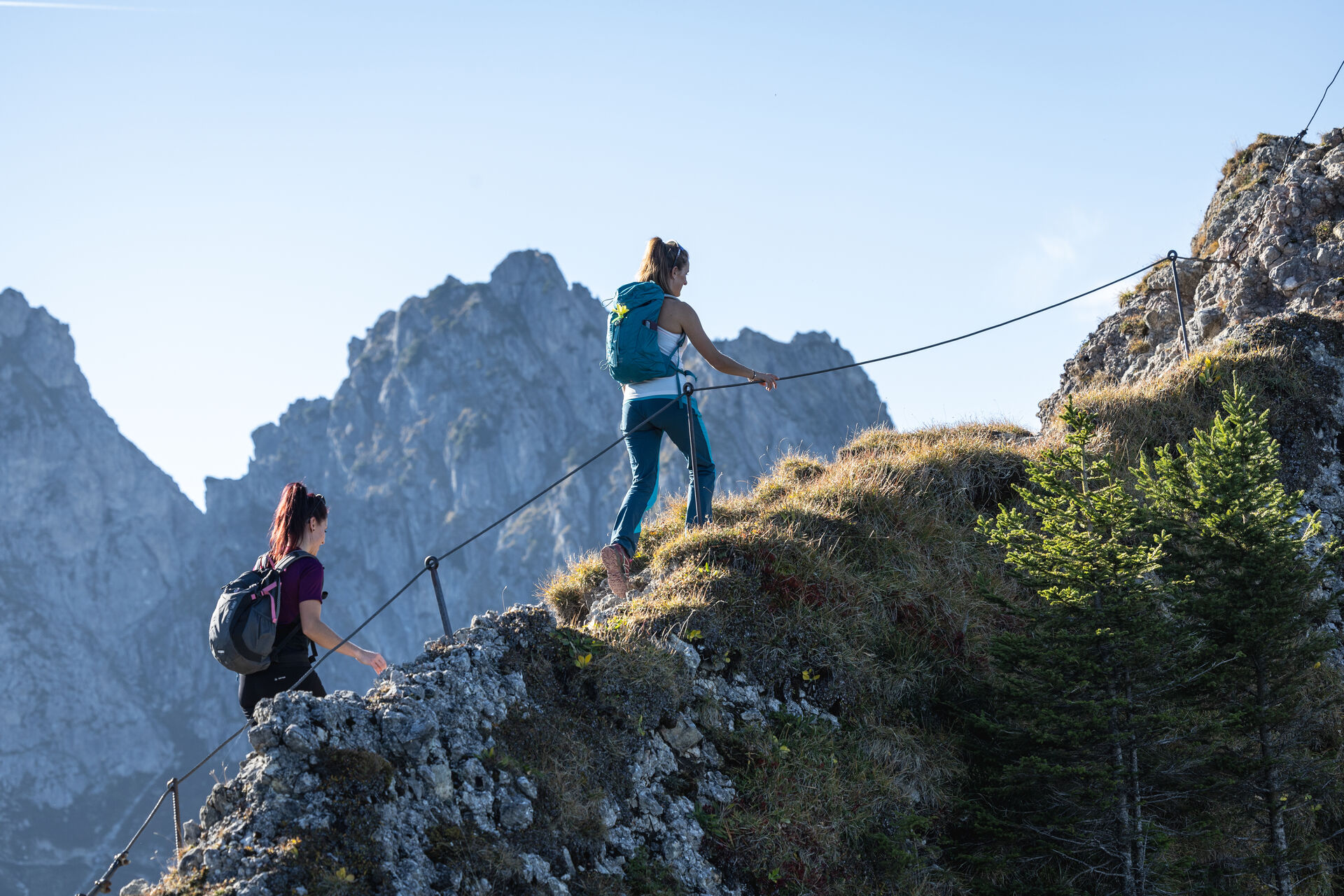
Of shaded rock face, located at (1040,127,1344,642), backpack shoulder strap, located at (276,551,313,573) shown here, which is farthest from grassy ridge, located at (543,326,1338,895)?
backpack shoulder strap, located at (276,551,313,573)

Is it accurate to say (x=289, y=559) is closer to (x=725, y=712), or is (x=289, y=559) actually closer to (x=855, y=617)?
(x=725, y=712)

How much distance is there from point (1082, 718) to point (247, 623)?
5.51 meters

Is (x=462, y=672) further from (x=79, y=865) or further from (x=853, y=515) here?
(x=79, y=865)

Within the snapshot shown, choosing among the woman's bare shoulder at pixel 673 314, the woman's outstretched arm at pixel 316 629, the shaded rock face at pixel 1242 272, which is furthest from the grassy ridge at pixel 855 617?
the shaded rock face at pixel 1242 272

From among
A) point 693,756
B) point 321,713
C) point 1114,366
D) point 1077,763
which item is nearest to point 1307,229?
point 1114,366

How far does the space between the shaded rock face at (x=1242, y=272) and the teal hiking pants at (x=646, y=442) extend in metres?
6.85

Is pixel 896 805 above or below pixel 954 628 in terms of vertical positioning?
below

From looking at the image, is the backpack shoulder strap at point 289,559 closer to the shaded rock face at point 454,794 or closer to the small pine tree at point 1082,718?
the shaded rock face at point 454,794

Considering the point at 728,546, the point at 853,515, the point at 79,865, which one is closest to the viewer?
the point at 728,546

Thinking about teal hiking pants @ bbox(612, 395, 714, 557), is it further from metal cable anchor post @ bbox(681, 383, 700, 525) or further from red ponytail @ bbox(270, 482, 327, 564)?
red ponytail @ bbox(270, 482, 327, 564)

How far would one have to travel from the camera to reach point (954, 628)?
8.21 meters

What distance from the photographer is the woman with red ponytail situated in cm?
541

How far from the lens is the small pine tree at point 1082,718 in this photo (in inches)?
261

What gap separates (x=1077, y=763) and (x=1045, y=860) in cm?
75
